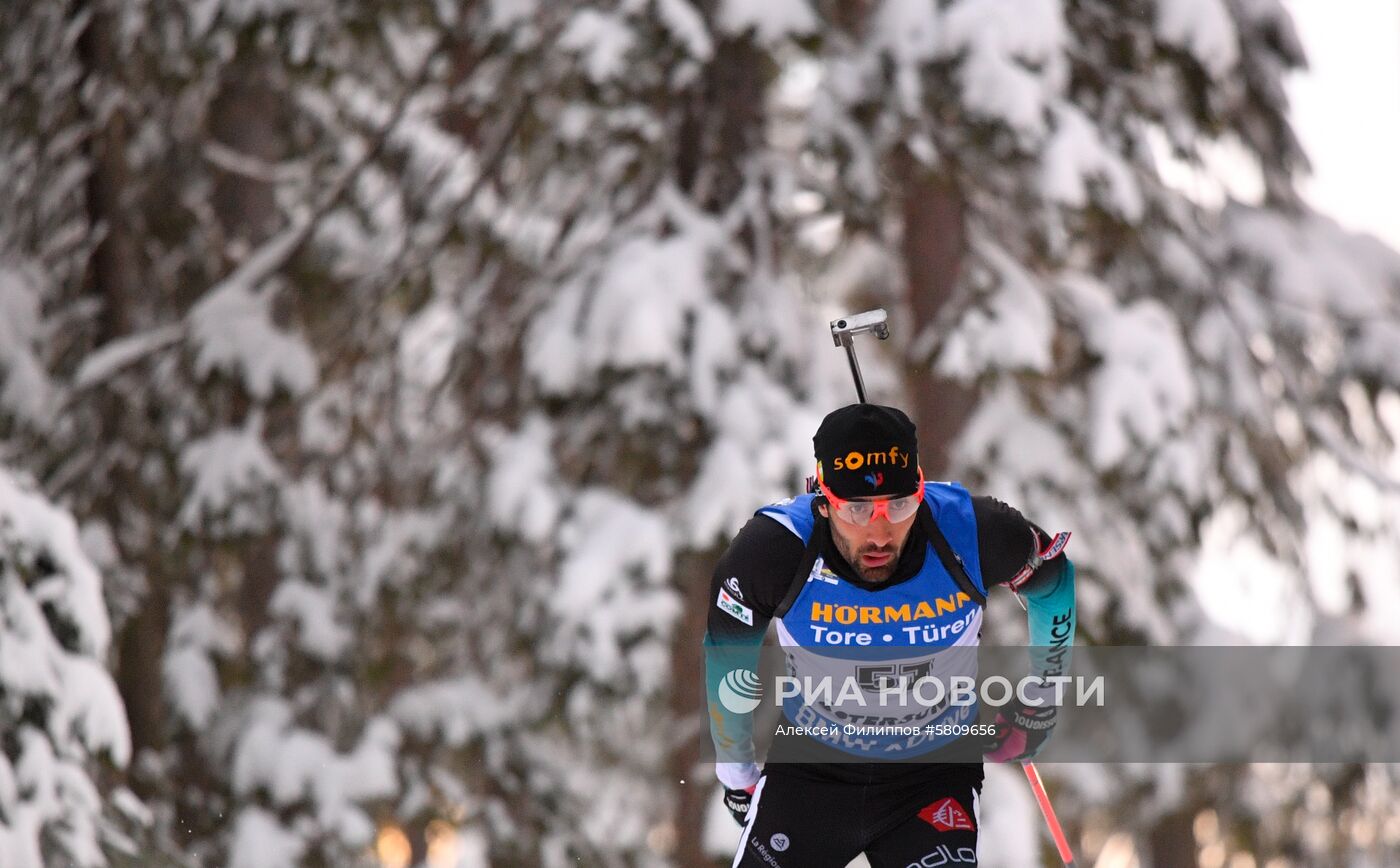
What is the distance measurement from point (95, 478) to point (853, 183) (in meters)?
4.92

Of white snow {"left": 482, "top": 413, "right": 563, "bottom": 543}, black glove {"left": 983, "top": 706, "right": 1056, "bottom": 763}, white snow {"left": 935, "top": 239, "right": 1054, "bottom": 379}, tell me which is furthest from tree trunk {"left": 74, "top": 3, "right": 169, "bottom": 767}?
black glove {"left": 983, "top": 706, "right": 1056, "bottom": 763}

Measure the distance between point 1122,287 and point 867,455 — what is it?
6.25 meters

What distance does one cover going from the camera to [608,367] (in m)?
7.81

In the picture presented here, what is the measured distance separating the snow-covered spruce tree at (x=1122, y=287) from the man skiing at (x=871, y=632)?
3.58 meters

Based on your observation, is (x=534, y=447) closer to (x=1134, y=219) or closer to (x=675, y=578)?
(x=675, y=578)

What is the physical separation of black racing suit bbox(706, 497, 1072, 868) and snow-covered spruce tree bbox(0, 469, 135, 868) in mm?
2424

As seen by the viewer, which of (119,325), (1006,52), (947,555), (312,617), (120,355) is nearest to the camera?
(947,555)

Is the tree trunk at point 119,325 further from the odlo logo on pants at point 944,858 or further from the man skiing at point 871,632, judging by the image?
the odlo logo on pants at point 944,858

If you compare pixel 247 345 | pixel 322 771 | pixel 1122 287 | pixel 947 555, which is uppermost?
pixel 947 555

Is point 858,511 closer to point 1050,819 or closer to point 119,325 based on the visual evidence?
point 1050,819

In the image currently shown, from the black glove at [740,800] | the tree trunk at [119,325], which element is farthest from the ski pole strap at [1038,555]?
the tree trunk at [119,325]

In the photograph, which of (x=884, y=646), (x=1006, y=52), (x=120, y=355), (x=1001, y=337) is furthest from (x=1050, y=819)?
(x=120, y=355)

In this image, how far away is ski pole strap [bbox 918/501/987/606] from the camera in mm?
3852

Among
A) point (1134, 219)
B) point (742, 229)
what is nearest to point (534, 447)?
point (742, 229)
